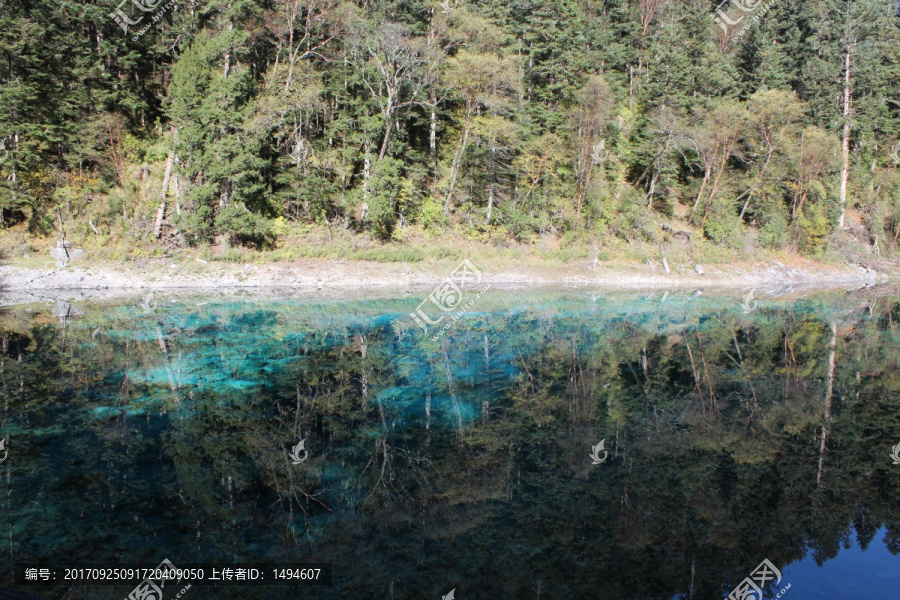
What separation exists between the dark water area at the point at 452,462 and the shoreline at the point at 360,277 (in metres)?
7.79

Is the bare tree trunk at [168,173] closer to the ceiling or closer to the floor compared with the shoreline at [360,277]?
closer to the ceiling

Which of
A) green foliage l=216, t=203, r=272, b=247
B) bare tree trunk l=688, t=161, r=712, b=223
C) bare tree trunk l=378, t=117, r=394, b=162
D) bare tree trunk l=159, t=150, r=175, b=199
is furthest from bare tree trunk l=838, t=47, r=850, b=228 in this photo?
bare tree trunk l=159, t=150, r=175, b=199

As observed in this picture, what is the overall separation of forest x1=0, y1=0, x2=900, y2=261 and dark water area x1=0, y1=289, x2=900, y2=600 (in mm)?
14187

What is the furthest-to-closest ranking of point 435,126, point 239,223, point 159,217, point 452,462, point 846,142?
point 846,142 → point 435,126 → point 159,217 → point 239,223 → point 452,462

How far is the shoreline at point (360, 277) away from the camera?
73.0 feet

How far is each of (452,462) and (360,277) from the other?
65.3 feet

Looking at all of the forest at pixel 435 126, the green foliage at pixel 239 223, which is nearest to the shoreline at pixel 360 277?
the green foliage at pixel 239 223

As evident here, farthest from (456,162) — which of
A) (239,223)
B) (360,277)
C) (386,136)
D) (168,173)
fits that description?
(168,173)

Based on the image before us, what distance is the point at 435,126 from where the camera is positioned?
110 ft

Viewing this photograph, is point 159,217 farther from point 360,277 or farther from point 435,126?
point 435,126

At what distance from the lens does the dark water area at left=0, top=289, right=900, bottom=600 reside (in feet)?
17.6

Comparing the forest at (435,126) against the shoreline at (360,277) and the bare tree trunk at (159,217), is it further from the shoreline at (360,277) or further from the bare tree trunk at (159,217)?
the shoreline at (360,277)

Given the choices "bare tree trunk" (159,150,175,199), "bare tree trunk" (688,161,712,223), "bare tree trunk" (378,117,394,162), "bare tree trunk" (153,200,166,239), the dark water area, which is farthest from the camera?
"bare tree trunk" (688,161,712,223)

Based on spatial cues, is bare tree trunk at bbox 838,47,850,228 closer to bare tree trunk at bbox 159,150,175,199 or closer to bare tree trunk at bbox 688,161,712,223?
bare tree trunk at bbox 688,161,712,223
